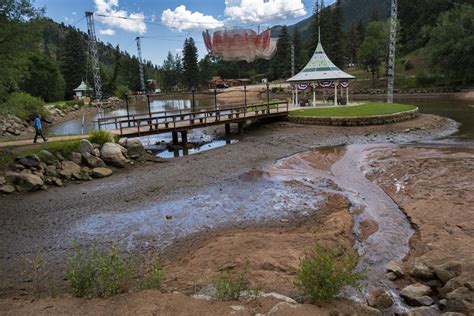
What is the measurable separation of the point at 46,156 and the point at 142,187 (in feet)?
17.8

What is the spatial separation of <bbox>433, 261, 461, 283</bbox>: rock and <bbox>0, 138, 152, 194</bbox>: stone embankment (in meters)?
14.8

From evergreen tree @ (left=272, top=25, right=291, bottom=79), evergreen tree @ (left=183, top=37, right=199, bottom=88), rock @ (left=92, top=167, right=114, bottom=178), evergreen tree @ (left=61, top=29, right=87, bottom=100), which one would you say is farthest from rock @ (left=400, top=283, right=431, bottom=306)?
evergreen tree @ (left=183, top=37, right=199, bottom=88)

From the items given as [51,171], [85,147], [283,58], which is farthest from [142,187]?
[283,58]

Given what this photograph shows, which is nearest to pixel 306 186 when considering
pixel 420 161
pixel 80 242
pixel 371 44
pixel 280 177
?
pixel 280 177

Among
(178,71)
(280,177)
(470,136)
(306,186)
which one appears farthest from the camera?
(178,71)

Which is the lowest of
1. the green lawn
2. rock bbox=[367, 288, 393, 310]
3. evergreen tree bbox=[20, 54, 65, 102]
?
rock bbox=[367, 288, 393, 310]

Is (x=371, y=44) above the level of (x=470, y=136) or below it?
above

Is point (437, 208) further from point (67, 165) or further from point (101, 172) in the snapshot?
point (67, 165)

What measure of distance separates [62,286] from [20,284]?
39.6 inches

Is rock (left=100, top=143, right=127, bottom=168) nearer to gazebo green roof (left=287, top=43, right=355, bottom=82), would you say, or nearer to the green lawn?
the green lawn

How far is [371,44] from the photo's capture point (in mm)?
73688

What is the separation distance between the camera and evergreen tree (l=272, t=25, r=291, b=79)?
309ft

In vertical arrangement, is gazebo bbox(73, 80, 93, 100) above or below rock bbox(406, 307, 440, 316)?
above

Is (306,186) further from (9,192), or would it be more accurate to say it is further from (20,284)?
(9,192)
